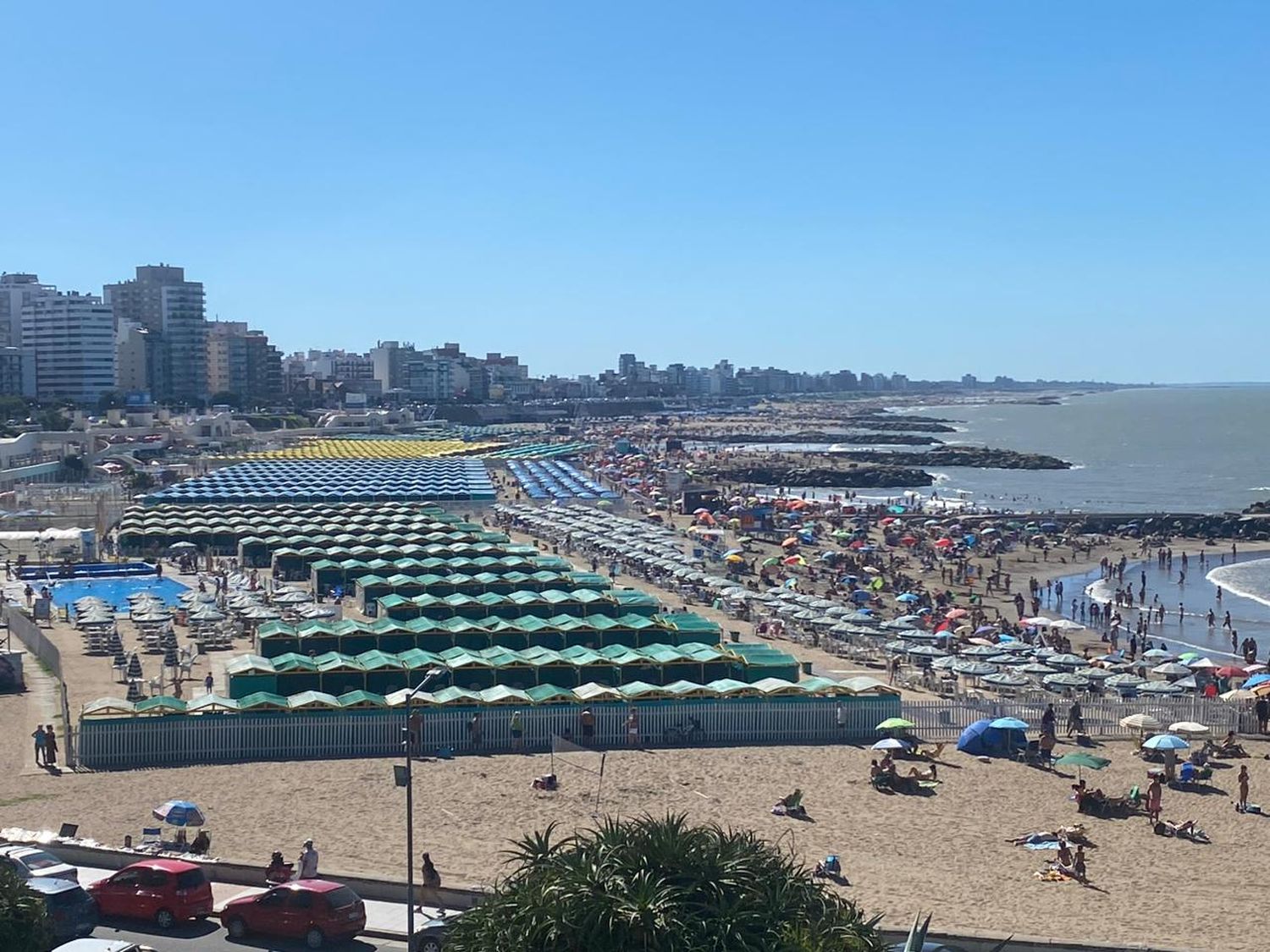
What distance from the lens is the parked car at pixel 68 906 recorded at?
10.7 metres

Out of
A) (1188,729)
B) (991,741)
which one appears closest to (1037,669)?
(1188,729)

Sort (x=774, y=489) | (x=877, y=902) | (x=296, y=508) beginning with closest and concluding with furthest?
(x=877, y=902)
(x=296, y=508)
(x=774, y=489)

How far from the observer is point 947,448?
347 feet

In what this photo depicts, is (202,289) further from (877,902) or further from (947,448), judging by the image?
(877,902)

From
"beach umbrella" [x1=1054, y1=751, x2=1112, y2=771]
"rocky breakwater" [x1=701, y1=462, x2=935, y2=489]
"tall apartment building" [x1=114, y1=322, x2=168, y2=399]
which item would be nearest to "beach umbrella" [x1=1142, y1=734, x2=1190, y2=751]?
"beach umbrella" [x1=1054, y1=751, x2=1112, y2=771]

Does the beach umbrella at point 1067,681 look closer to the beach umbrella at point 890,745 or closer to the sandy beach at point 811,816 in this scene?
the sandy beach at point 811,816

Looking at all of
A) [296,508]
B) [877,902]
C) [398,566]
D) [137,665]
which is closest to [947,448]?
[296,508]

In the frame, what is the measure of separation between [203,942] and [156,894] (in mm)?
597

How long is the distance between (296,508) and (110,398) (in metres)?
67.2

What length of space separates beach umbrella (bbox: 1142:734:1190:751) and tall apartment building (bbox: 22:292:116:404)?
102684 mm

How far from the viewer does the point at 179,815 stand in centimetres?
1408

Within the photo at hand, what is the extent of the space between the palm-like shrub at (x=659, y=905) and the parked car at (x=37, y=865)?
523 cm

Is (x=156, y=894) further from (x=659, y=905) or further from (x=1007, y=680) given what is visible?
(x=1007, y=680)

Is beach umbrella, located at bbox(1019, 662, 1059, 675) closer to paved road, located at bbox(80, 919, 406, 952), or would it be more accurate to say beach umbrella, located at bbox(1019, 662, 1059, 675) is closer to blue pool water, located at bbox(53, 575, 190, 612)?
paved road, located at bbox(80, 919, 406, 952)
